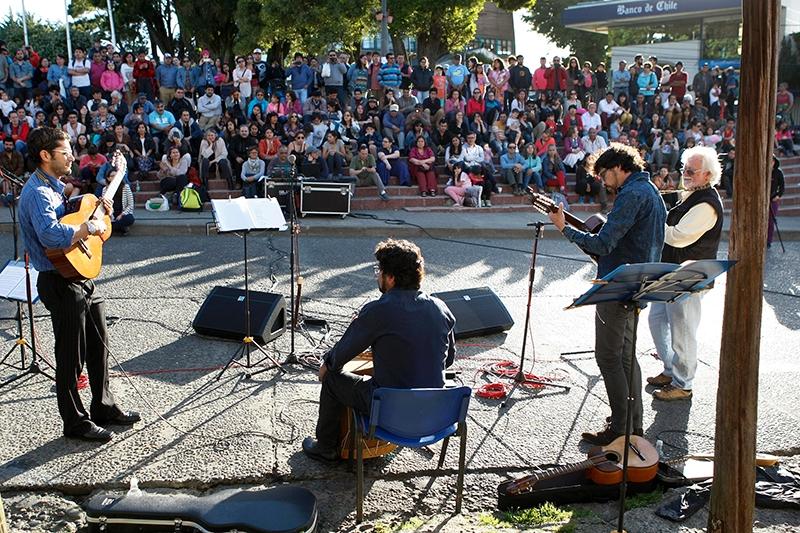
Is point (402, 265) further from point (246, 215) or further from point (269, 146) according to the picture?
point (269, 146)

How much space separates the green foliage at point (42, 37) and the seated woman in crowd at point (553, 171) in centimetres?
2810

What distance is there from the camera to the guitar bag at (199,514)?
3605 mm

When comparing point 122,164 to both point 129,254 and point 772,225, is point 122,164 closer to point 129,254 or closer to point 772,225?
point 129,254

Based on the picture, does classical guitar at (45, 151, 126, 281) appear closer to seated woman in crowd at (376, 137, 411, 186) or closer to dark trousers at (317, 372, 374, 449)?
dark trousers at (317, 372, 374, 449)

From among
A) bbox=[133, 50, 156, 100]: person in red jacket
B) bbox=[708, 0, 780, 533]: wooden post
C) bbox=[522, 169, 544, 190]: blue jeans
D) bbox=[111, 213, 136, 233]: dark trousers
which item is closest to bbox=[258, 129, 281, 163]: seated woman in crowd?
bbox=[111, 213, 136, 233]: dark trousers

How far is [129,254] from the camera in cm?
1045

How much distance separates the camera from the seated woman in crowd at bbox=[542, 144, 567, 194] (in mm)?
16844

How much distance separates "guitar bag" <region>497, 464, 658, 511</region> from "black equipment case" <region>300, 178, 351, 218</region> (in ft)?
31.6

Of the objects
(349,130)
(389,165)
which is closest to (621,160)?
(389,165)

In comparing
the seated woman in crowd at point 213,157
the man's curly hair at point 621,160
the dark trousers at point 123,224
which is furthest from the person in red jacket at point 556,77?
the man's curly hair at point 621,160

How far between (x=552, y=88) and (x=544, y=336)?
14.2 meters

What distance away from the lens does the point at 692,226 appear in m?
5.34

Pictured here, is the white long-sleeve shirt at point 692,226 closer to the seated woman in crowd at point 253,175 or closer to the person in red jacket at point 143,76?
the seated woman in crowd at point 253,175

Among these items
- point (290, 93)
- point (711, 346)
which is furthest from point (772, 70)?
point (290, 93)
